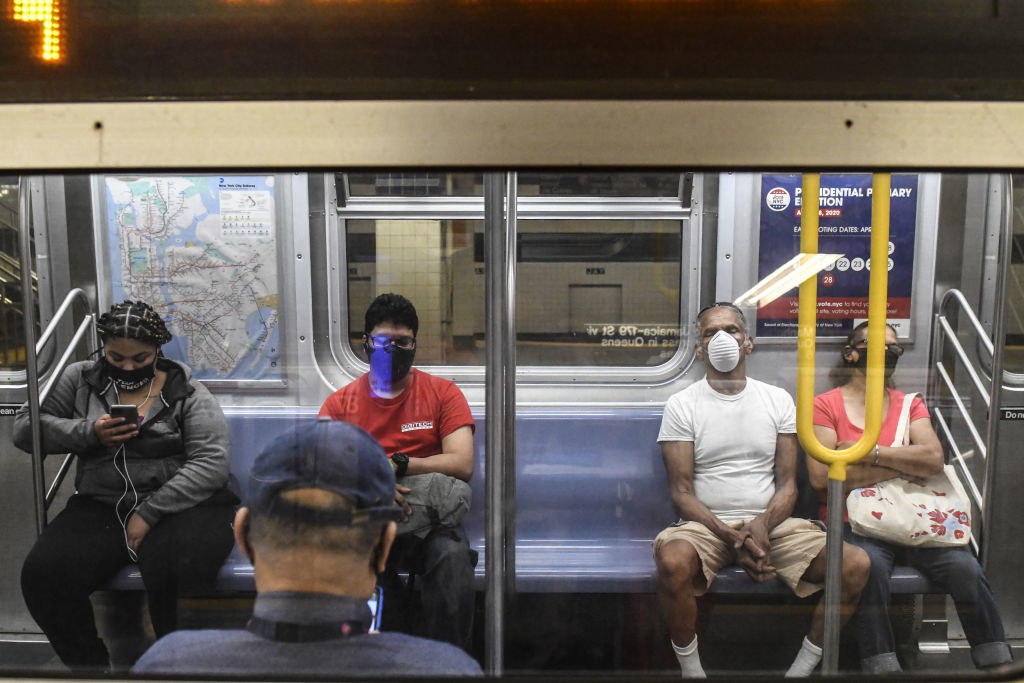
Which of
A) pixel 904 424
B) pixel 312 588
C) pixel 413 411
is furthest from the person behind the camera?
pixel 413 411

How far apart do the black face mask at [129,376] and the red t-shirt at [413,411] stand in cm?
52

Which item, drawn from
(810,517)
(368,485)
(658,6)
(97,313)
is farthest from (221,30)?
(810,517)

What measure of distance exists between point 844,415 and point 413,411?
124cm

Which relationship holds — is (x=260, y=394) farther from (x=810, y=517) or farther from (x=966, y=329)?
(x=966, y=329)

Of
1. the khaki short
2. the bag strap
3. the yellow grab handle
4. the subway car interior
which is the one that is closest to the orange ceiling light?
the subway car interior

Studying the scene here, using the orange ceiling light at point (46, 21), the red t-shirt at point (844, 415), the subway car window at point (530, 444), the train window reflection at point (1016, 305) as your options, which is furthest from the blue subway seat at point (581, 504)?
the orange ceiling light at point (46, 21)

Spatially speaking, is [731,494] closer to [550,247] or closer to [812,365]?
[812,365]

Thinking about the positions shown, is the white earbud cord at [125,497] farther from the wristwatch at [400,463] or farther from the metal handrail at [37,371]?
the wristwatch at [400,463]

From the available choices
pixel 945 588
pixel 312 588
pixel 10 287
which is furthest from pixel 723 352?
pixel 10 287

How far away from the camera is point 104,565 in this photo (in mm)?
1968

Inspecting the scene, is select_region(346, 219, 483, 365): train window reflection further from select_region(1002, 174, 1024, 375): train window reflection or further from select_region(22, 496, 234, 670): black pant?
select_region(1002, 174, 1024, 375): train window reflection

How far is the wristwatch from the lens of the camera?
204cm

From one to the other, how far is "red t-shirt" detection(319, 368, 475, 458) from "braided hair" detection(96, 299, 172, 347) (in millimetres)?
490

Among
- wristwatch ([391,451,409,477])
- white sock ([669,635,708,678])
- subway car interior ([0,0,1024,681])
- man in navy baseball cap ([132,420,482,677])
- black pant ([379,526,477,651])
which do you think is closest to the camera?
subway car interior ([0,0,1024,681])
